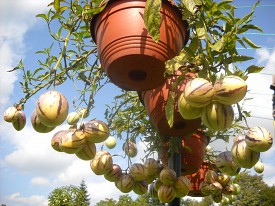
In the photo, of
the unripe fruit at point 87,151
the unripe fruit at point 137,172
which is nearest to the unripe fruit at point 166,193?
the unripe fruit at point 137,172

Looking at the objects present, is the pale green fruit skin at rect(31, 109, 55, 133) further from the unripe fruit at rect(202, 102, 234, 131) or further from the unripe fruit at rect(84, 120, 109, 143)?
the unripe fruit at rect(202, 102, 234, 131)

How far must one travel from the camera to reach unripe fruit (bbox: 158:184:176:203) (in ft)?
4.34

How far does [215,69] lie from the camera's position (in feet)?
3.35

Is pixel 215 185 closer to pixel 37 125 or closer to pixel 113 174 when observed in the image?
pixel 113 174

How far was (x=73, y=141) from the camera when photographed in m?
1.04

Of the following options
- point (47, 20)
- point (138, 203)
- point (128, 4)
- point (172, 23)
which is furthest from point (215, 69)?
point (138, 203)

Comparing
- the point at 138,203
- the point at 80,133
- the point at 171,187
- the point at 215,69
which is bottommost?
the point at 171,187

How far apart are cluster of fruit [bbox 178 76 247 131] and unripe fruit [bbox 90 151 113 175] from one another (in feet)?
1.69

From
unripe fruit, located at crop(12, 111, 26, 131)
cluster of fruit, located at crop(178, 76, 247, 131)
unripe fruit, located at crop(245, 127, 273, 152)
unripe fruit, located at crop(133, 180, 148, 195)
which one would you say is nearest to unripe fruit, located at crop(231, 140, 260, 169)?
unripe fruit, located at crop(245, 127, 273, 152)

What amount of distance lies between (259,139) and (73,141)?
22.8 inches

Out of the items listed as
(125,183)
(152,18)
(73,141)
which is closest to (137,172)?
(125,183)

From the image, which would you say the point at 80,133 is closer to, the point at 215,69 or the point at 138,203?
the point at 215,69

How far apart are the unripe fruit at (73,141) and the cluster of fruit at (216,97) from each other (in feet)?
1.24

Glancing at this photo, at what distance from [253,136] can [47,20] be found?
2.86ft
